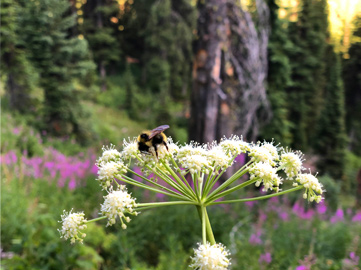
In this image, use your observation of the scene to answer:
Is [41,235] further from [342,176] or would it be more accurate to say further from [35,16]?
[342,176]

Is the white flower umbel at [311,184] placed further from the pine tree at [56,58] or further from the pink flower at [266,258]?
the pine tree at [56,58]

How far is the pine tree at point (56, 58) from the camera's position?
6599 mm

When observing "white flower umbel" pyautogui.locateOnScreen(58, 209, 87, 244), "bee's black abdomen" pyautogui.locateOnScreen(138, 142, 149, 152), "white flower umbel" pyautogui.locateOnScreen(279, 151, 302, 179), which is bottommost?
"white flower umbel" pyautogui.locateOnScreen(58, 209, 87, 244)

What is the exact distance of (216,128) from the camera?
673cm

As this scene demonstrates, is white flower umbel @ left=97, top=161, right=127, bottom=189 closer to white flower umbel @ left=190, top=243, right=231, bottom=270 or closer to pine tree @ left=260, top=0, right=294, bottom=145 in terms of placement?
white flower umbel @ left=190, top=243, right=231, bottom=270

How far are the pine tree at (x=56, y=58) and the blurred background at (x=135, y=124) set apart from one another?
0.11ft

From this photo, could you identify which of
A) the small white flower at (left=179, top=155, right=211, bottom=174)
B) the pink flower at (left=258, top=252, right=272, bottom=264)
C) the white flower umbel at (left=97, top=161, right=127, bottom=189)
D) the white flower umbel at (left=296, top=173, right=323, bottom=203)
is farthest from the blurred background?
the white flower umbel at (left=97, top=161, right=127, bottom=189)

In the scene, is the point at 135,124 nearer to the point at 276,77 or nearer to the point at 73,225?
the point at 276,77

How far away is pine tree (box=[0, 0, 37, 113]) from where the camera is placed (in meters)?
6.61

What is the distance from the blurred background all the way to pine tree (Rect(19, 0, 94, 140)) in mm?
35

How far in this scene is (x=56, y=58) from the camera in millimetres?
8070

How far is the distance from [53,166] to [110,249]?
9.98ft

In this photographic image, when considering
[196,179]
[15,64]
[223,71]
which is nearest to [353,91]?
[223,71]

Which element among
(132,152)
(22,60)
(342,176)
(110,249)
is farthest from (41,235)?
(342,176)
